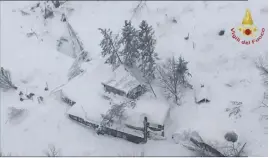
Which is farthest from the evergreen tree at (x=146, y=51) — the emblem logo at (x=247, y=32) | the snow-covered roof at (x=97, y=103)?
the emblem logo at (x=247, y=32)

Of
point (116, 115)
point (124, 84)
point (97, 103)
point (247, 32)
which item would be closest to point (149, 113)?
point (116, 115)

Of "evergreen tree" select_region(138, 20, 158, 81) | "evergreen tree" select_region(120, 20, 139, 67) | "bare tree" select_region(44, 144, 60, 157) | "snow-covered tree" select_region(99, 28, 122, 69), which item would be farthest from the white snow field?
"evergreen tree" select_region(120, 20, 139, 67)

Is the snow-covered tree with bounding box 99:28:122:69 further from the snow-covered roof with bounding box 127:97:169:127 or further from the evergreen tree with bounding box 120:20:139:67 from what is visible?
the snow-covered roof with bounding box 127:97:169:127

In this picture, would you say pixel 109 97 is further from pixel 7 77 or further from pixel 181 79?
pixel 7 77

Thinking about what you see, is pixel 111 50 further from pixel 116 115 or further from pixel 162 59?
pixel 116 115

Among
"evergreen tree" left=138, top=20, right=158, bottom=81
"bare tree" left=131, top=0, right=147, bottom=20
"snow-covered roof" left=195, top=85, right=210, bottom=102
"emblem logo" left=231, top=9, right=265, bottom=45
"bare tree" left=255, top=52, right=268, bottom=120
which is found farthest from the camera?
"bare tree" left=131, top=0, right=147, bottom=20

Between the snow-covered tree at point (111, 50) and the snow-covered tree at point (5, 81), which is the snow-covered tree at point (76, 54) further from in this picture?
the snow-covered tree at point (5, 81)
